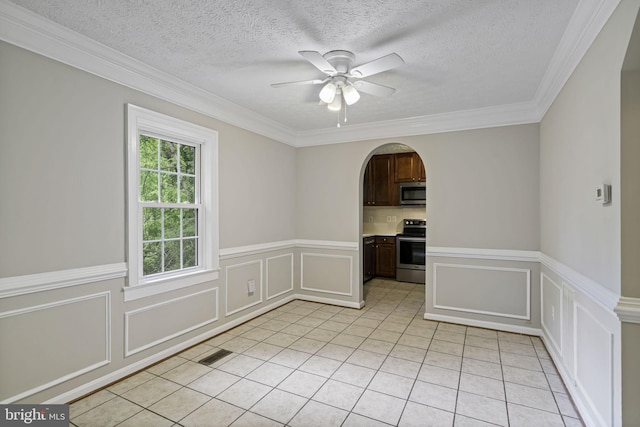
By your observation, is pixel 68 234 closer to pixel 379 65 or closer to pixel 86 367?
pixel 86 367

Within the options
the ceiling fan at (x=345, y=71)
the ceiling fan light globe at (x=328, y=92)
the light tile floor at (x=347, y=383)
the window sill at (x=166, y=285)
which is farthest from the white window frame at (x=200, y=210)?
the ceiling fan light globe at (x=328, y=92)

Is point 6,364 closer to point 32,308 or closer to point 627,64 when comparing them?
point 32,308

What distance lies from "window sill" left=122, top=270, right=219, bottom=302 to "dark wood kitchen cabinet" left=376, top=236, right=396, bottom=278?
392 cm

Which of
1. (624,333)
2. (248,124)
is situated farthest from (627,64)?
(248,124)

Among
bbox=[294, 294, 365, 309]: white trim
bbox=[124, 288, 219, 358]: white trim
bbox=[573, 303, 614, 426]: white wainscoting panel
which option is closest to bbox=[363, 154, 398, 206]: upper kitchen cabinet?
bbox=[294, 294, 365, 309]: white trim

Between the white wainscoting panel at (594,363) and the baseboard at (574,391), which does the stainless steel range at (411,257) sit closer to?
the baseboard at (574,391)

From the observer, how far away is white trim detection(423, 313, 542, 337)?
3606 mm

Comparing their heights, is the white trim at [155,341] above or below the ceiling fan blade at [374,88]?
below

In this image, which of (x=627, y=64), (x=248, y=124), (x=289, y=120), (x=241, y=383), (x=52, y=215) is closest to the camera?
(x=627, y=64)

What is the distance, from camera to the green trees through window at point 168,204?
292 centimetres

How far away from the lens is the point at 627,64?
156cm

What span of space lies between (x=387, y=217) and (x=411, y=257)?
1202 mm

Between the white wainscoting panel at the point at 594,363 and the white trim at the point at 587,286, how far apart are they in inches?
5.3

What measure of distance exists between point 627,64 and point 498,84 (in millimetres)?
1605
